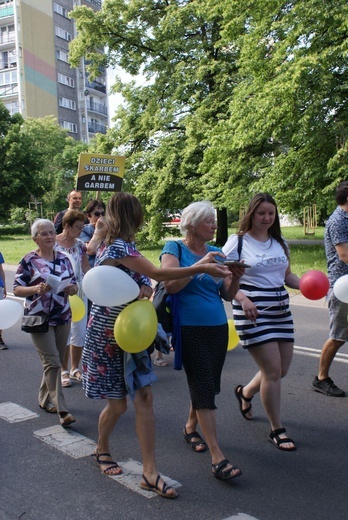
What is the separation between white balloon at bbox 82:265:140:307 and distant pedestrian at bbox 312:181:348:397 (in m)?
2.07

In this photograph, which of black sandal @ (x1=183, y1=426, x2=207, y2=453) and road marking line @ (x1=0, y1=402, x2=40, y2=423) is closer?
black sandal @ (x1=183, y1=426, x2=207, y2=453)

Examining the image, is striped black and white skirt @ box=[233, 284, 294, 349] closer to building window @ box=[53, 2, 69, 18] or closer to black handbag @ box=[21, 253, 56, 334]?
black handbag @ box=[21, 253, 56, 334]

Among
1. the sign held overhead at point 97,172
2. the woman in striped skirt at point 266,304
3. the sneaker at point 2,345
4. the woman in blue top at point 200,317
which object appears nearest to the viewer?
the woman in blue top at point 200,317

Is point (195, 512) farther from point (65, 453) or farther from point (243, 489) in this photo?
point (65, 453)

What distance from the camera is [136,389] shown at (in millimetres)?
3434

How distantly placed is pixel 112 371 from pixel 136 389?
0.62 feet

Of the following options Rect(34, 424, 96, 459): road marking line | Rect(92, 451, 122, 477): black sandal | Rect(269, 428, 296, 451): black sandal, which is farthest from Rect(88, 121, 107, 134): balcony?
Rect(92, 451, 122, 477): black sandal

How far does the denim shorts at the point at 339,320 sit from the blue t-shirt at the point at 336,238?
0.20 meters

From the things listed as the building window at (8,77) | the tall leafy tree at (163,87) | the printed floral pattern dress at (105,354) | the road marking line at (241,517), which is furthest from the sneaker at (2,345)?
the building window at (8,77)

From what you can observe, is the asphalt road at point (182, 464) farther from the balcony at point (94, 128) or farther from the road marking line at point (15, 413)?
the balcony at point (94, 128)

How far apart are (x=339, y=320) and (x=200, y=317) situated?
1867mm

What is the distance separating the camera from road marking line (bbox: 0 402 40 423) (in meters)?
4.81

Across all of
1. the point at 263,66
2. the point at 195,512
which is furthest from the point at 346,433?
the point at 263,66

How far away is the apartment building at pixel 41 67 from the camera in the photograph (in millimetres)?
64625
